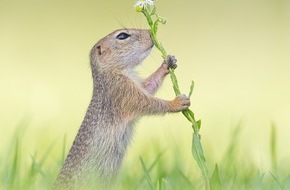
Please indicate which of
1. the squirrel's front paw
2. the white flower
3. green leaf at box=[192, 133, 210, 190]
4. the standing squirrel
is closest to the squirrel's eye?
the standing squirrel

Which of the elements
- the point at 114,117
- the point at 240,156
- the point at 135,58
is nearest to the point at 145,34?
the point at 135,58

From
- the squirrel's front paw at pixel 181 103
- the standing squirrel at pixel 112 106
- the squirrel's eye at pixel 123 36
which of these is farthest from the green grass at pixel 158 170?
the squirrel's eye at pixel 123 36

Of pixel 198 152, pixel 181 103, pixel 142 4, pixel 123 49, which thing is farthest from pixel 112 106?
pixel 198 152

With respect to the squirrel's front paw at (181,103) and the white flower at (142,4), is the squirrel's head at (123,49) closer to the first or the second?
the squirrel's front paw at (181,103)

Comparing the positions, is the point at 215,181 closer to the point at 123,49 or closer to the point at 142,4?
the point at 142,4

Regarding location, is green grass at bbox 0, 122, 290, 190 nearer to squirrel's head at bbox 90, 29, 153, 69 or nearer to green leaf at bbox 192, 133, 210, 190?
green leaf at bbox 192, 133, 210, 190

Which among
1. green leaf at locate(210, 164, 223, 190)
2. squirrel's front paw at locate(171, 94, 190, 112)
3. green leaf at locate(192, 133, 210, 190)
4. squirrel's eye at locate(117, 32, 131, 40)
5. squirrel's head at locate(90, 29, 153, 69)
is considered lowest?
green leaf at locate(210, 164, 223, 190)
